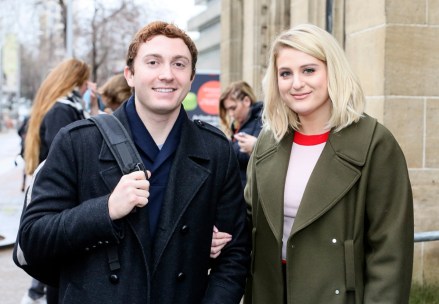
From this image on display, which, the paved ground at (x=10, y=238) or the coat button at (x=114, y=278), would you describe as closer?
the coat button at (x=114, y=278)

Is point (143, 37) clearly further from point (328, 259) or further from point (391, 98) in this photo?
point (391, 98)

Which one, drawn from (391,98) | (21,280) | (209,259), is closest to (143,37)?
(209,259)

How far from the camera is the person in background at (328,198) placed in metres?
2.90

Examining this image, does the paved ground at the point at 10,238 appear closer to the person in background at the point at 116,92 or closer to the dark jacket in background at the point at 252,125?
the person in background at the point at 116,92

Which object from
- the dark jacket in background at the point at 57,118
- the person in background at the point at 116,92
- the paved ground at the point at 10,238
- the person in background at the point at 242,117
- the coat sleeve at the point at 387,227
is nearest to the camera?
the coat sleeve at the point at 387,227

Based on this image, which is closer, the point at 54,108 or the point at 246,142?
the point at 54,108

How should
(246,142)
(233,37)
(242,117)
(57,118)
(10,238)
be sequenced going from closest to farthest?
1. (57,118)
2. (246,142)
3. (242,117)
4. (10,238)
5. (233,37)

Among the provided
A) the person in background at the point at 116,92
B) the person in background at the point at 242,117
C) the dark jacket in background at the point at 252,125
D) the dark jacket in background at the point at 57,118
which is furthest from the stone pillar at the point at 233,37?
the dark jacket in background at the point at 57,118

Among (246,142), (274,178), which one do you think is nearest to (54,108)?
(246,142)

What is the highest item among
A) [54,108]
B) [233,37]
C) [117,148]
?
[233,37]

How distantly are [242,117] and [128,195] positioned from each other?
481 centimetres

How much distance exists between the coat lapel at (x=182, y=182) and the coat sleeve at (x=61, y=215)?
0.20 m

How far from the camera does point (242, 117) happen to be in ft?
23.9

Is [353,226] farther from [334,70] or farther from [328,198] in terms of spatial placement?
[334,70]
